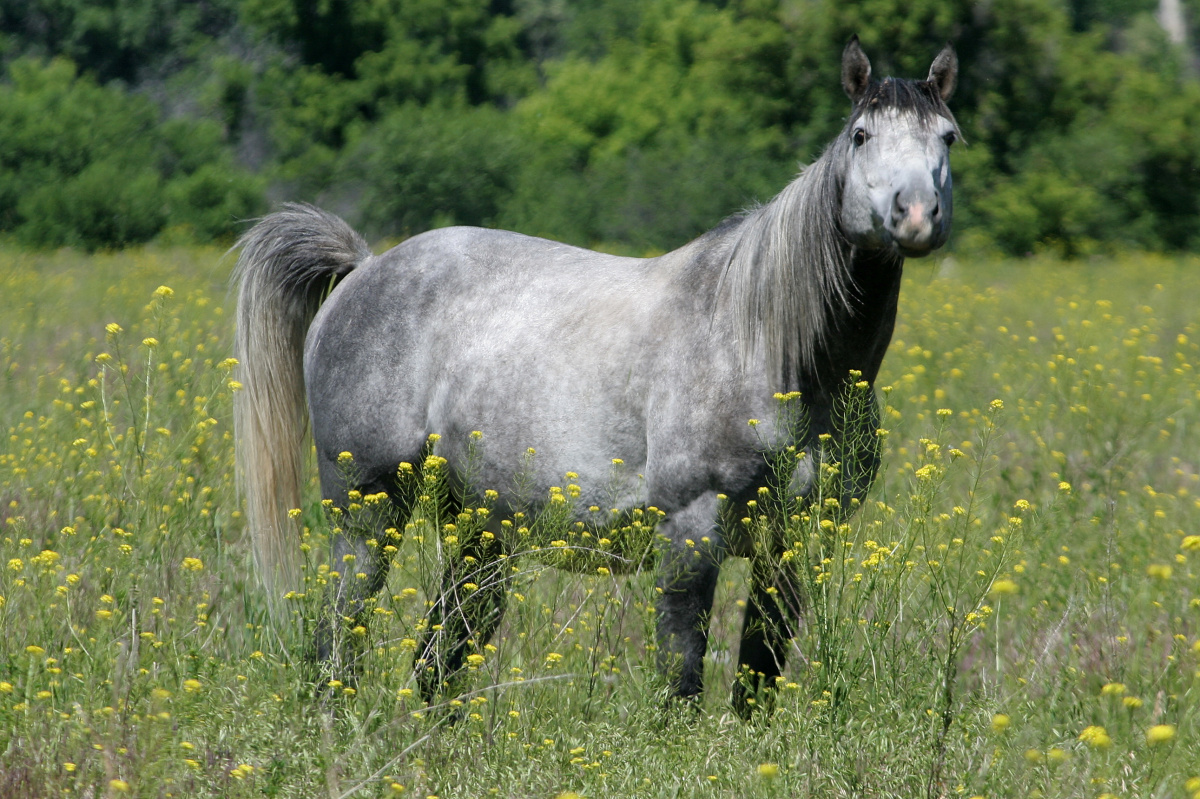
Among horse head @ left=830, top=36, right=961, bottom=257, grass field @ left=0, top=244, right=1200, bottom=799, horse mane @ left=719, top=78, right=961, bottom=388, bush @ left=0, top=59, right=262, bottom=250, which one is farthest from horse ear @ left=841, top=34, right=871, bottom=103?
bush @ left=0, top=59, right=262, bottom=250

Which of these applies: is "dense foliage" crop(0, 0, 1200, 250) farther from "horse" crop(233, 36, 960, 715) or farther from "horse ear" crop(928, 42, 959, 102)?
"horse ear" crop(928, 42, 959, 102)

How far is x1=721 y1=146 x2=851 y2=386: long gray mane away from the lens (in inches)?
128

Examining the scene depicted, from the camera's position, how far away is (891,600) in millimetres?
2863

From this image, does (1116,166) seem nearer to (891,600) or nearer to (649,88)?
(649,88)

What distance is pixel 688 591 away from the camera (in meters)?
3.30

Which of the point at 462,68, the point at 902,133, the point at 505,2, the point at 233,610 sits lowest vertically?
the point at 233,610

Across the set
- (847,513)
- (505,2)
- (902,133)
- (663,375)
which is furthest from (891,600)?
(505,2)

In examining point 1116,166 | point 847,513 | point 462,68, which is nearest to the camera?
point 847,513

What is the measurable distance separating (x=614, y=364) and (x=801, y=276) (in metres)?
0.69

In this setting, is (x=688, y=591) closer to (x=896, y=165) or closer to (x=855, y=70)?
(x=896, y=165)

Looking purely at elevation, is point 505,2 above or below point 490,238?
above

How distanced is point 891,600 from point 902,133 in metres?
1.32

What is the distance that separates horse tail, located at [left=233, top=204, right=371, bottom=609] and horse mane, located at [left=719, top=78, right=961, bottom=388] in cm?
198

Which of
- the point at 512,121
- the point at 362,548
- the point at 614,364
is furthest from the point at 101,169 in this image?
the point at 614,364
